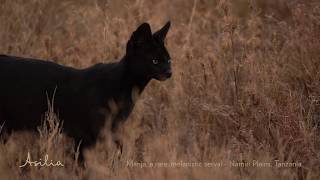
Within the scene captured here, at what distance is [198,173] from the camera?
5203 millimetres

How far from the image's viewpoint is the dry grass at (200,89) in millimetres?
6031

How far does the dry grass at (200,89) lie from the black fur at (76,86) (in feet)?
0.54

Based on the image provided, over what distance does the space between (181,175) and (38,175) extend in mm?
1306

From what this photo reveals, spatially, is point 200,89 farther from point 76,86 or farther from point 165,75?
point 76,86

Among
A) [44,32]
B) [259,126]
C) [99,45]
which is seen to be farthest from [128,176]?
[44,32]

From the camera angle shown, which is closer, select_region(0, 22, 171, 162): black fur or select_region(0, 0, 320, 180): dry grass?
select_region(0, 0, 320, 180): dry grass

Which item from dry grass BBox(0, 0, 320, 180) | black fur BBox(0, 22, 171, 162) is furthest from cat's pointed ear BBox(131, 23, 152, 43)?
dry grass BBox(0, 0, 320, 180)

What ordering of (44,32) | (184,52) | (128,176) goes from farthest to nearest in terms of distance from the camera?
(44,32)
(184,52)
(128,176)

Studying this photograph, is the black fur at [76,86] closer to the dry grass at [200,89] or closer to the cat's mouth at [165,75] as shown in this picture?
the cat's mouth at [165,75]

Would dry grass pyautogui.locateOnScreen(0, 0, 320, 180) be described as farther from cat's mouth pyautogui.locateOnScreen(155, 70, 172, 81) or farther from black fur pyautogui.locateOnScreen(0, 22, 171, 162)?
cat's mouth pyautogui.locateOnScreen(155, 70, 172, 81)

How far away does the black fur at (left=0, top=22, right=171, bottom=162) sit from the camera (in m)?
6.61

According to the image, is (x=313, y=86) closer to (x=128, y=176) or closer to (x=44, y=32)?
(x=128, y=176)

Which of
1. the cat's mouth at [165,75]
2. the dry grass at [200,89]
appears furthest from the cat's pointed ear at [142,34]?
the dry grass at [200,89]

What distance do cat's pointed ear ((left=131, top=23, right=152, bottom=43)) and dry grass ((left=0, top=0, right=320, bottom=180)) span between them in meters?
0.79
